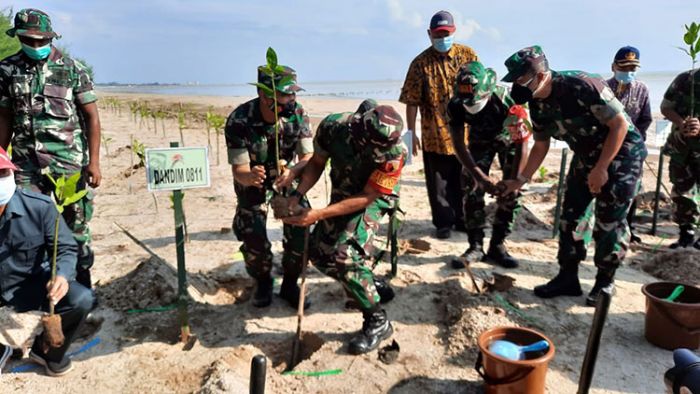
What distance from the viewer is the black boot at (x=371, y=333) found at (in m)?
3.16

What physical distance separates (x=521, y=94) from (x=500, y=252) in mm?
1526

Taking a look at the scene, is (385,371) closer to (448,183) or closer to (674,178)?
(448,183)

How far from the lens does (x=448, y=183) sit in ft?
18.1

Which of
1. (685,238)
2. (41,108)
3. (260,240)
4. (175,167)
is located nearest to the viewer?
(175,167)

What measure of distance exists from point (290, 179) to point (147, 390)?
4.94ft

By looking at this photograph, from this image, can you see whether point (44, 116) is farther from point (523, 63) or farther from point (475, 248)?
point (475, 248)

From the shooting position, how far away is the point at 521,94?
374cm

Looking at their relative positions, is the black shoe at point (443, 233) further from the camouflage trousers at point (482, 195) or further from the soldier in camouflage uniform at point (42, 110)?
the soldier in camouflage uniform at point (42, 110)

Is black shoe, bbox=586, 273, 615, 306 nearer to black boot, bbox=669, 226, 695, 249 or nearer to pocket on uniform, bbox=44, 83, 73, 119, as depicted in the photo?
black boot, bbox=669, 226, 695, 249

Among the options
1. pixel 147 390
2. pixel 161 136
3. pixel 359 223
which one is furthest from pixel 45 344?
pixel 161 136

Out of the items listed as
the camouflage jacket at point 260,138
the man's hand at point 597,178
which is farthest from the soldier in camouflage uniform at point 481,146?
the camouflage jacket at point 260,138

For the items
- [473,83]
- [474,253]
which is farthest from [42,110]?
[474,253]

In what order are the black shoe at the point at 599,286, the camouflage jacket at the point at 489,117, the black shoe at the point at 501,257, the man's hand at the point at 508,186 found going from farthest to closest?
the black shoe at the point at 501,257
the camouflage jacket at the point at 489,117
the man's hand at the point at 508,186
the black shoe at the point at 599,286

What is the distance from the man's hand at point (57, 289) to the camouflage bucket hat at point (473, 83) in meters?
2.99
